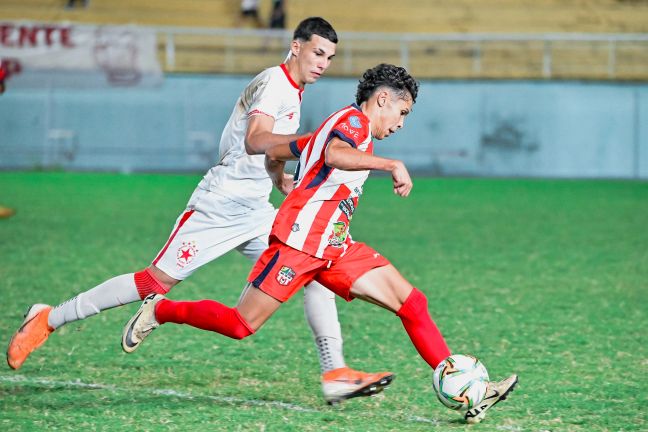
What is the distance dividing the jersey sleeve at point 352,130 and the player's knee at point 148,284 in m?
1.51

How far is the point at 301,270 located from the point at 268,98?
3.62ft

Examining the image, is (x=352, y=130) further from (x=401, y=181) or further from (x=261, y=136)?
(x=261, y=136)

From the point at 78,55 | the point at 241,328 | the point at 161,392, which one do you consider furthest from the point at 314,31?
the point at 78,55

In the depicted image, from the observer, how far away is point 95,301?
229 inches

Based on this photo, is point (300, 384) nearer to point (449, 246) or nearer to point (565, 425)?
point (565, 425)

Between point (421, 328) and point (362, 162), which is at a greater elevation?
point (362, 162)

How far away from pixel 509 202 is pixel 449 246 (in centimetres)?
586

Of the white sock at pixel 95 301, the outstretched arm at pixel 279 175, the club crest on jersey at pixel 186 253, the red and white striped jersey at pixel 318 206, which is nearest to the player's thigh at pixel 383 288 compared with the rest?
the red and white striped jersey at pixel 318 206

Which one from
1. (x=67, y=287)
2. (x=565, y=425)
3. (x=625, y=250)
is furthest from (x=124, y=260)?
(x=565, y=425)

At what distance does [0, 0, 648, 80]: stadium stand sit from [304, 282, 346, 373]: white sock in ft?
58.9

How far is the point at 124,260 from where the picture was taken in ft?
35.7

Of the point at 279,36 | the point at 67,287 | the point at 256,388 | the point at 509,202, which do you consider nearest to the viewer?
the point at 256,388

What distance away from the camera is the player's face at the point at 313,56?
5836mm

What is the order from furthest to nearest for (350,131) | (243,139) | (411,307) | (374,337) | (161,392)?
(374,337)
(243,139)
(161,392)
(411,307)
(350,131)
